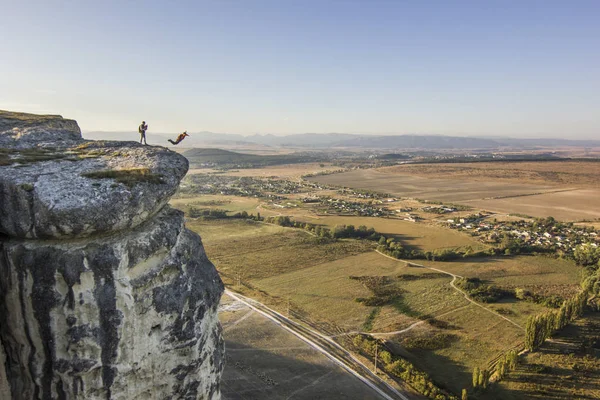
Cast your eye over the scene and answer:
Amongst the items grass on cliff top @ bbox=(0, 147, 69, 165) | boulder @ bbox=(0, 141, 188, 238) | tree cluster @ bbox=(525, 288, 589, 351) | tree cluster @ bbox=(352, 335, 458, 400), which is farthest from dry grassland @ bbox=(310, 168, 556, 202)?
grass on cliff top @ bbox=(0, 147, 69, 165)

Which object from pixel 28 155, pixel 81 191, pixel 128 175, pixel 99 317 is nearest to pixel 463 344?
pixel 99 317

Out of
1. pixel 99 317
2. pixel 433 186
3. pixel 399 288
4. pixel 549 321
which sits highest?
pixel 99 317

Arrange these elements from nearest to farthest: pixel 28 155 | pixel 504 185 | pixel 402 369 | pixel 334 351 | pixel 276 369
Answer: pixel 28 155 → pixel 276 369 → pixel 402 369 → pixel 334 351 → pixel 504 185

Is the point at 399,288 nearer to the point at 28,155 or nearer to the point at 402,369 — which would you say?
the point at 402,369

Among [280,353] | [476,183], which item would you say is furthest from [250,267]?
[476,183]

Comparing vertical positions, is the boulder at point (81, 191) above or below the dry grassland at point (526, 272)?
above

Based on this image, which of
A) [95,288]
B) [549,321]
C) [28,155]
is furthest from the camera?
[549,321]

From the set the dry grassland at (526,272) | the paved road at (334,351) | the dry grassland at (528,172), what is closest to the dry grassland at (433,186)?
the dry grassland at (528,172)

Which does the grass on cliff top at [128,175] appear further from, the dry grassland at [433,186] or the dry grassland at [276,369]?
the dry grassland at [433,186]
